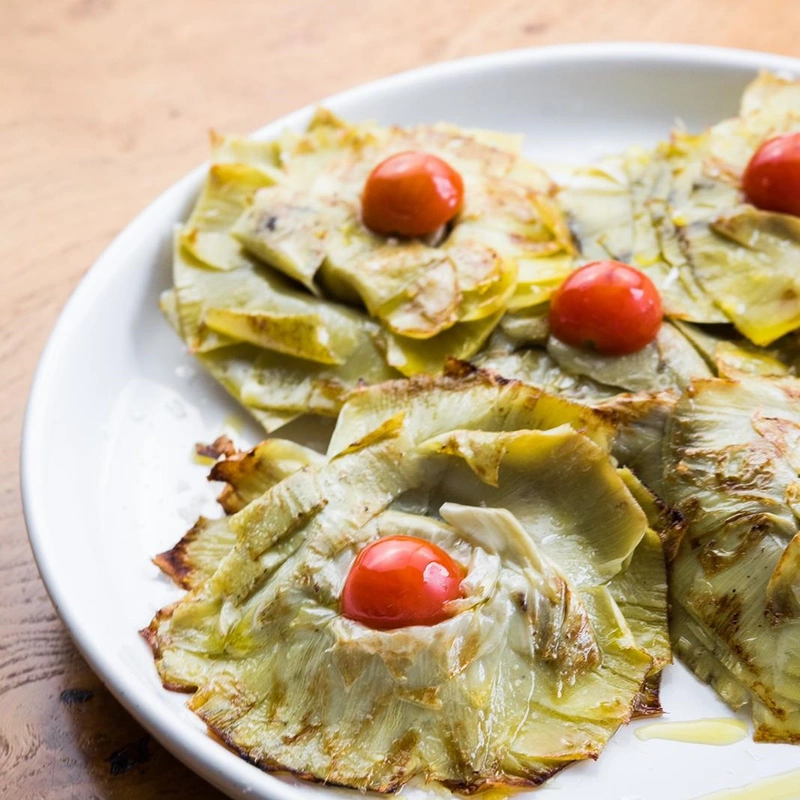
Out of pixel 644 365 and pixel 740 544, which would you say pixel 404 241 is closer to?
pixel 644 365

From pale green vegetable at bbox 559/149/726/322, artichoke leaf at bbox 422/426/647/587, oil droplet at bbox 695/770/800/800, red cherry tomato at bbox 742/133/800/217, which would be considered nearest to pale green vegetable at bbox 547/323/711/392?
pale green vegetable at bbox 559/149/726/322

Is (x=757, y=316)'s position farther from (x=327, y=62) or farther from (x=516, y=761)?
(x=327, y=62)

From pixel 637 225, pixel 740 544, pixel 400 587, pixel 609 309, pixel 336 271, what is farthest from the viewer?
pixel 637 225

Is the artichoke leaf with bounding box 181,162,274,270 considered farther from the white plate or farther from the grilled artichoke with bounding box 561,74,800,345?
the grilled artichoke with bounding box 561,74,800,345

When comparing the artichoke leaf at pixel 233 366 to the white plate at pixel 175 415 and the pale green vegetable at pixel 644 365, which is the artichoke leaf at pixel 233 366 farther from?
the pale green vegetable at pixel 644 365

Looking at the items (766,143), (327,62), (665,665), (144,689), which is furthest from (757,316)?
(327,62)

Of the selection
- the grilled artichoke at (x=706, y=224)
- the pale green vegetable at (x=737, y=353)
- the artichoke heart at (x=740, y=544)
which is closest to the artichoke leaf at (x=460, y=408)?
the artichoke heart at (x=740, y=544)

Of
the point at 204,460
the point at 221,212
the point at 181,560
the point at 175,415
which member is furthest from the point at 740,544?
the point at 221,212
